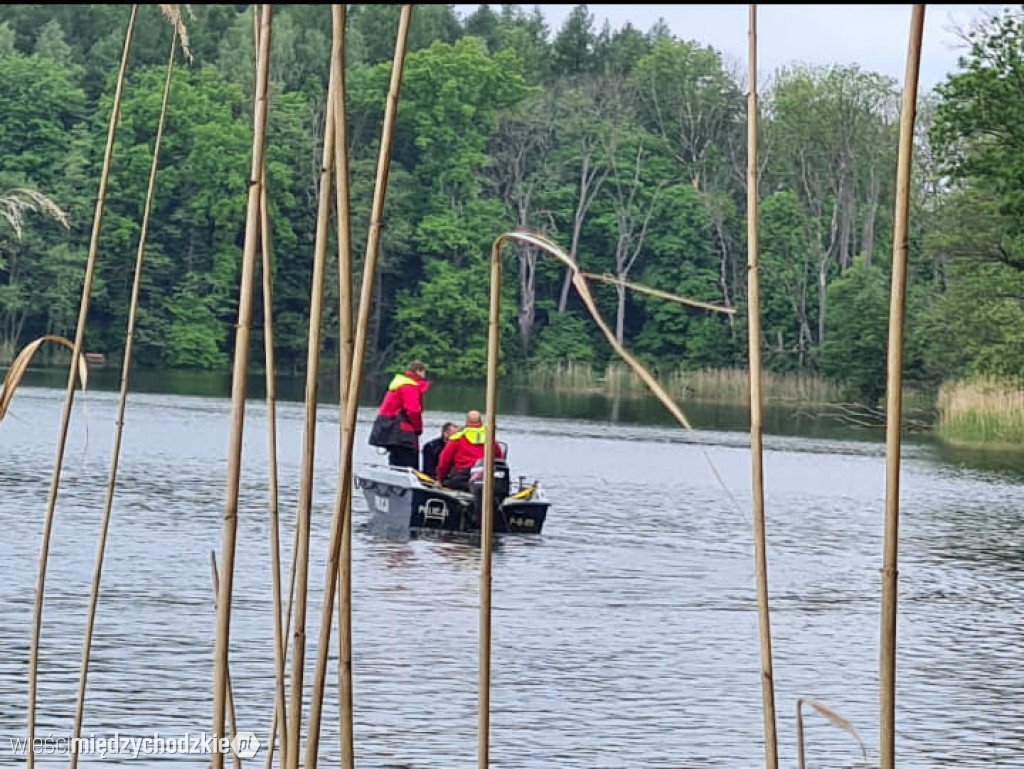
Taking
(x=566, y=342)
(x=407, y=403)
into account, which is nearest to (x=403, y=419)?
(x=407, y=403)

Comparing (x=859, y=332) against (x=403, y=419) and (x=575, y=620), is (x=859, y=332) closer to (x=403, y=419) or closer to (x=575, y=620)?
(x=403, y=419)

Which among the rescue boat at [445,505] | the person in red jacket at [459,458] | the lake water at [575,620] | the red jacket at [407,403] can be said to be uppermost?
the red jacket at [407,403]

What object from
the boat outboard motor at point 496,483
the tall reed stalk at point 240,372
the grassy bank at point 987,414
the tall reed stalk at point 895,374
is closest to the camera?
the tall reed stalk at point 895,374

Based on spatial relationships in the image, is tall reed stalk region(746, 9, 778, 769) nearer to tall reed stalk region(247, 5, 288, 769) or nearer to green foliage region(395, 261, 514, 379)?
tall reed stalk region(247, 5, 288, 769)

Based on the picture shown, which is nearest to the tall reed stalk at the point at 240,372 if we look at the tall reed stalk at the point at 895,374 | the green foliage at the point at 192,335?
the tall reed stalk at the point at 895,374

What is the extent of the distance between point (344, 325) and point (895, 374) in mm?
1090

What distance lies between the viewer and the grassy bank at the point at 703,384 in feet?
205

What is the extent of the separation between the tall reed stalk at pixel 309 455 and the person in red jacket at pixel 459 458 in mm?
17781

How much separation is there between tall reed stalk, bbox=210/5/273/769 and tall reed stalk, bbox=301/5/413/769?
186 mm

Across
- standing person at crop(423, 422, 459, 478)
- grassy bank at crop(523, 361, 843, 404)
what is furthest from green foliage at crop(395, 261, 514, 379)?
standing person at crop(423, 422, 459, 478)

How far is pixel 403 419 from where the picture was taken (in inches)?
888

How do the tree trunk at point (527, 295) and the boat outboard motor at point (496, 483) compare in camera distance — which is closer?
the boat outboard motor at point (496, 483)

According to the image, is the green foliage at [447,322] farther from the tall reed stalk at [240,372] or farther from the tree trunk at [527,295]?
the tall reed stalk at [240,372]

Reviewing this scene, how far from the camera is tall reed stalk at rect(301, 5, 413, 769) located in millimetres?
3756
